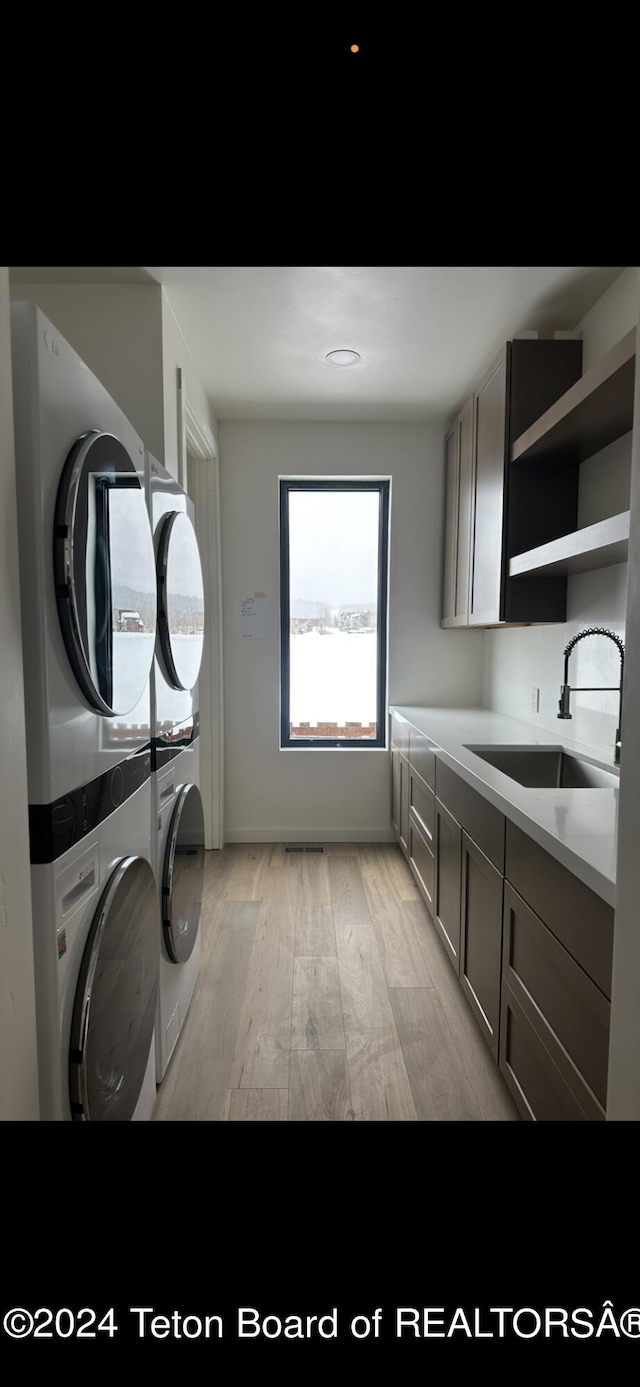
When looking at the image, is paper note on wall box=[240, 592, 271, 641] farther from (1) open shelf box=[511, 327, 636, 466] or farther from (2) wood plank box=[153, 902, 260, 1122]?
(1) open shelf box=[511, 327, 636, 466]

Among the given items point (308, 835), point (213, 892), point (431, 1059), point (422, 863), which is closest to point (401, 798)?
point (422, 863)

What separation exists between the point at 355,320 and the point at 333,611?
1764 millimetres

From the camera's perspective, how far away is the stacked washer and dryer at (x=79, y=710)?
36.1 inches

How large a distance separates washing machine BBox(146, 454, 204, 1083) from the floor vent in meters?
1.76

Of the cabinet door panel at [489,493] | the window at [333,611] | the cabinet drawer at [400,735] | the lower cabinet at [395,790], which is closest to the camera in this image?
the cabinet door panel at [489,493]

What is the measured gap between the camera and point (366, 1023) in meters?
2.18

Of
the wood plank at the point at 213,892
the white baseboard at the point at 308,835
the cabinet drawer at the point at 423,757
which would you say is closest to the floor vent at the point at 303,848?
the white baseboard at the point at 308,835

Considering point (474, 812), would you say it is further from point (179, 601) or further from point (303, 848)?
point (303, 848)

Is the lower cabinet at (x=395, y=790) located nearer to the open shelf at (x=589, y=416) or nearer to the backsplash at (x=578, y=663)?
the backsplash at (x=578, y=663)

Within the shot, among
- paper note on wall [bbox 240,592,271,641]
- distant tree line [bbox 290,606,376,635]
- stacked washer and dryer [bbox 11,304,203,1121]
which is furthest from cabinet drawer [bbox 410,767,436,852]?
stacked washer and dryer [bbox 11,304,203,1121]

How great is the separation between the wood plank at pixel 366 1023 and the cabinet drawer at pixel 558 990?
1.41ft

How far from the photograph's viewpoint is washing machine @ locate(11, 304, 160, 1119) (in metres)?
0.91
